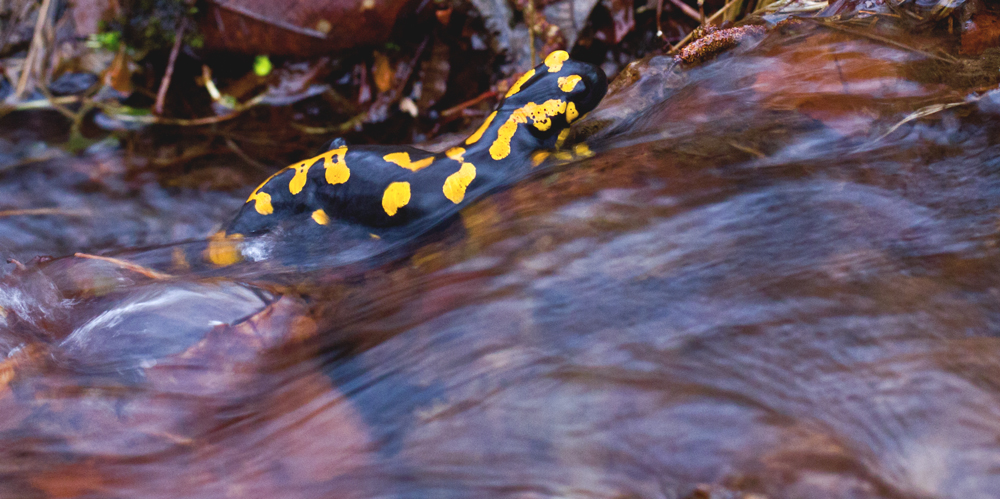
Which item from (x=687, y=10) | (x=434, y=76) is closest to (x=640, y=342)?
(x=687, y=10)

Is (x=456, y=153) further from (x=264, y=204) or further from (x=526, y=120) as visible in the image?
(x=264, y=204)

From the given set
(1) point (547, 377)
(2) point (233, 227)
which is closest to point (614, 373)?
(1) point (547, 377)

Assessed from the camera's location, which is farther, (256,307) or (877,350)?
(256,307)

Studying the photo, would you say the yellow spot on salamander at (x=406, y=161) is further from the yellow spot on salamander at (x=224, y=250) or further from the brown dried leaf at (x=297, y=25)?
the brown dried leaf at (x=297, y=25)

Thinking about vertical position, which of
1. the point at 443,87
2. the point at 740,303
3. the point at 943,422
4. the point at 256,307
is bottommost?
the point at 943,422

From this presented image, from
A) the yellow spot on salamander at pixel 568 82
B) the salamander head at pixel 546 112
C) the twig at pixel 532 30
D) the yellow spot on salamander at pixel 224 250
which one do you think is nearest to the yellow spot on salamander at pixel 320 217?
the yellow spot on salamander at pixel 224 250

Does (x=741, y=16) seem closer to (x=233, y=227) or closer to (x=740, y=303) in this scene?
(x=740, y=303)
